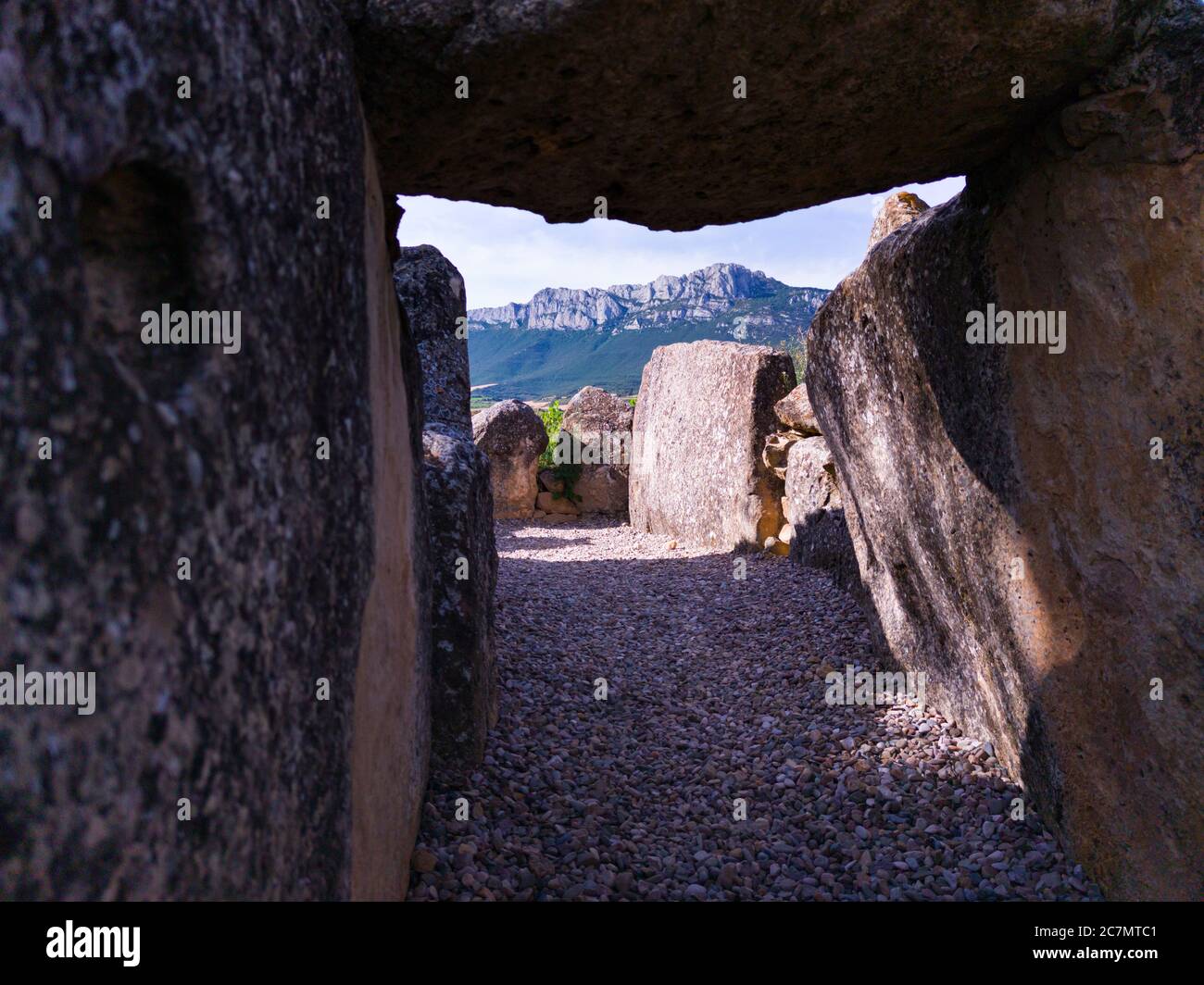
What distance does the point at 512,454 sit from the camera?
41.8 ft

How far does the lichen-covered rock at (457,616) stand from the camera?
3594 millimetres

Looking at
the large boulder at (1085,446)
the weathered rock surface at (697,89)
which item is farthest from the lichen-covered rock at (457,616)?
the large boulder at (1085,446)

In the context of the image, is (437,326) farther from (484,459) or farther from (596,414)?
(596,414)

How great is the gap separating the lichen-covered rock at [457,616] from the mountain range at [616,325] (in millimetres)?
77214

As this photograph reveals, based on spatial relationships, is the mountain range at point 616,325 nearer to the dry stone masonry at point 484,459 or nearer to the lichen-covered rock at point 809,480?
the lichen-covered rock at point 809,480

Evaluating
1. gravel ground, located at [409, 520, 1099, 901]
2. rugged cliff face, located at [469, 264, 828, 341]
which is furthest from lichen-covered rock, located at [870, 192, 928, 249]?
rugged cliff face, located at [469, 264, 828, 341]

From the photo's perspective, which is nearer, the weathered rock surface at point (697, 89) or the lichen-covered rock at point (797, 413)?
the weathered rock surface at point (697, 89)

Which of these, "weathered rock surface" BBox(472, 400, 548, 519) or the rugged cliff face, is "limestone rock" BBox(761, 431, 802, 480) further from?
the rugged cliff face

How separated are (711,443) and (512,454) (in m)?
4.27

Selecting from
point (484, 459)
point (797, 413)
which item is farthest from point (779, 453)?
point (484, 459)

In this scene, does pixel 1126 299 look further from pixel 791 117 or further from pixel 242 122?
pixel 242 122

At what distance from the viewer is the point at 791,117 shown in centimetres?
272
